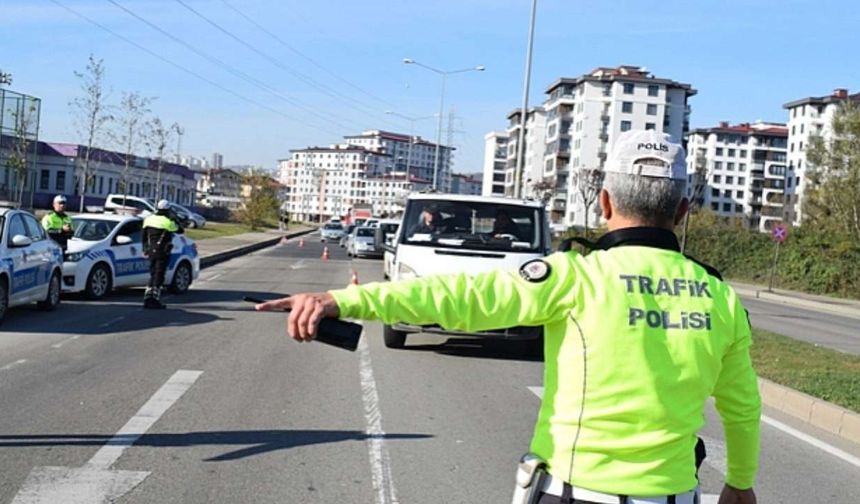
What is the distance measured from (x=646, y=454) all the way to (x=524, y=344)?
433 inches

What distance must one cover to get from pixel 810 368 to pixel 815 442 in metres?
4.10

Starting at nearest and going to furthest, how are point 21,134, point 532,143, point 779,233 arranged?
point 779,233
point 21,134
point 532,143

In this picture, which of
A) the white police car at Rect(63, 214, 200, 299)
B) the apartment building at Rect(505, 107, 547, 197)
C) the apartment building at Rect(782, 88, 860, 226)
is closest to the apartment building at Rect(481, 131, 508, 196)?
the apartment building at Rect(505, 107, 547, 197)

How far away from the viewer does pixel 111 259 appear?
18.1 meters

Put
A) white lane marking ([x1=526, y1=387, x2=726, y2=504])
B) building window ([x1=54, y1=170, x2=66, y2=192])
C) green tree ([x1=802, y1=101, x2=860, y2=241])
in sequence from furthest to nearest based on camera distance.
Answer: building window ([x1=54, y1=170, x2=66, y2=192])
green tree ([x1=802, y1=101, x2=860, y2=241])
white lane marking ([x1=526, y1=387, x2=726, y2=504])

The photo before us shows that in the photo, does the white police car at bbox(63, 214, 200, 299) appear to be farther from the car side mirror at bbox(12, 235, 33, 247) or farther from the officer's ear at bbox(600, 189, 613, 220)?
the officer's ear at bbox(600, 189, 613, 220)

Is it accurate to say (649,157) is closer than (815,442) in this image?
Yes

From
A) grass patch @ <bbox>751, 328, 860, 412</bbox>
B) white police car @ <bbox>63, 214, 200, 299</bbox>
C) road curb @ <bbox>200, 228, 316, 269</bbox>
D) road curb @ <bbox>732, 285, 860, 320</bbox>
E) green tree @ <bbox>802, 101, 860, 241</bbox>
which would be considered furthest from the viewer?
green tree @ <bbox>802, 101, 860, 241</bbox>

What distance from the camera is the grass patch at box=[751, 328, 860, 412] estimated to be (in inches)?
404

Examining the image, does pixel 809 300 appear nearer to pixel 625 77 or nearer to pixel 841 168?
pixel 841 168

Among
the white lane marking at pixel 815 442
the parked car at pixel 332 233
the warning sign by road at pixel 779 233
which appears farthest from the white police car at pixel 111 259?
the parked car at pixel 332 233

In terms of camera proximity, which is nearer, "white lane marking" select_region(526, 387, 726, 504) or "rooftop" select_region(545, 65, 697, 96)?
"white lane marking" select_region(526, 387, 726, 504)

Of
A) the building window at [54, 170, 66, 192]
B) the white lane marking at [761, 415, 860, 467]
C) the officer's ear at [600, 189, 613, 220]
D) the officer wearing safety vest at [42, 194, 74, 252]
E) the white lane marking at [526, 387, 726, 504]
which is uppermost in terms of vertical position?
the building window at [54, 170, 66, 192]

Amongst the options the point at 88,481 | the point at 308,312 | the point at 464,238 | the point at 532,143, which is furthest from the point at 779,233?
the point at 532,143
